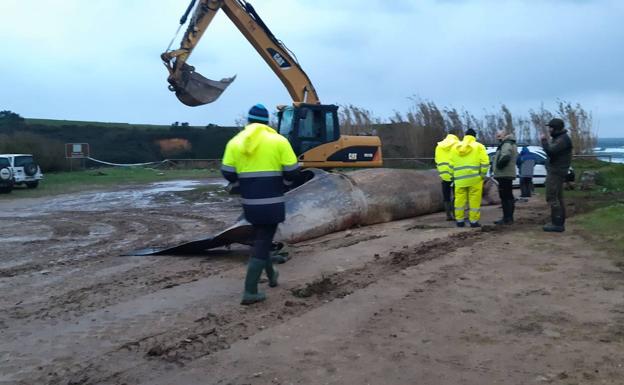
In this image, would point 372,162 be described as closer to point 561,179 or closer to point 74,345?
point 561,179

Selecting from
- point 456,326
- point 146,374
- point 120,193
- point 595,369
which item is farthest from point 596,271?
point 120,193

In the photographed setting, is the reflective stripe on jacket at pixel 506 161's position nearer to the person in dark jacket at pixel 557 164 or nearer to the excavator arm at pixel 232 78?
the person in dark jacket at pixel 557 164

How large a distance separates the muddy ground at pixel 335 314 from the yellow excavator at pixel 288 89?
646cm

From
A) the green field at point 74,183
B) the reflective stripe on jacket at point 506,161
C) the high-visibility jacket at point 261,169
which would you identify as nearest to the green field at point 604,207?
the reflective stripe on jacket at point 506,161

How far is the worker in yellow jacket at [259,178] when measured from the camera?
607 cm

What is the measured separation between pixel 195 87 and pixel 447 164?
891cm

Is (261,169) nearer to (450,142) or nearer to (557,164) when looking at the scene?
(557,164)

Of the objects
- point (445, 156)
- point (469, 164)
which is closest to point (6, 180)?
point (445, 156)

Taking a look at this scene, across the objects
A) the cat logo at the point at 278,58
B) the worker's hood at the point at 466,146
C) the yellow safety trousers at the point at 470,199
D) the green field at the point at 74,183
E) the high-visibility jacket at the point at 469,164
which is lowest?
the green field at the point at 74,183

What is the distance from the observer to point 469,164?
10.7m

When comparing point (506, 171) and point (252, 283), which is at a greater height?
point (506, 171)

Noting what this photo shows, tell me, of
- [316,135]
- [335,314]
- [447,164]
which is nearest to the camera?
[335,314]

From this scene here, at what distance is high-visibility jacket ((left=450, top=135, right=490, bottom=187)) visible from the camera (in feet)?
35.1

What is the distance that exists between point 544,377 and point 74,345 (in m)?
3.49
